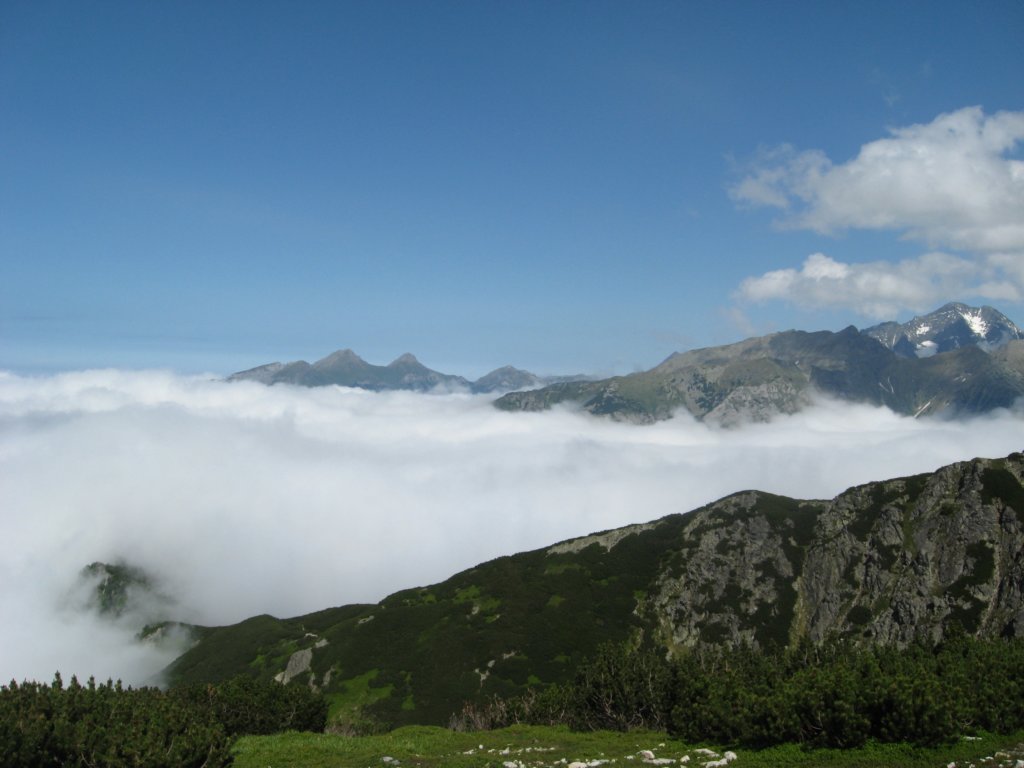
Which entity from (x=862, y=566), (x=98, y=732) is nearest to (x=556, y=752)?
(x=98, y=732)

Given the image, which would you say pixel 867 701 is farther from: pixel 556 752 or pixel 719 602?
pixel 719 602

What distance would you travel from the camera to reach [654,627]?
6801 inches

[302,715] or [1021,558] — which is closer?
[302,715]

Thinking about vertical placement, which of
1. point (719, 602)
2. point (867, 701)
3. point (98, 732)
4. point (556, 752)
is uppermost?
point (98, 732)

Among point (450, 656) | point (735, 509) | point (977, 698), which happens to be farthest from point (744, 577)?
point (977, 698)

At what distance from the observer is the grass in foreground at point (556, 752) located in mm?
28625

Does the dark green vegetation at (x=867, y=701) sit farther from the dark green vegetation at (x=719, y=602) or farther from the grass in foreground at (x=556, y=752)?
the dark green vegetation at (x=719, y=602)

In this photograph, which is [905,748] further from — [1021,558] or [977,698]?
[1021,558]

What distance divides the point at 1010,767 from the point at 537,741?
85.6ft

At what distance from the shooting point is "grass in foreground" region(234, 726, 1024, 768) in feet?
93.9

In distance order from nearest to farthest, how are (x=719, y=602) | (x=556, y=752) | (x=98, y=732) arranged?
(x=98, y=732), (x=556, y=752), (x=719, y=602)

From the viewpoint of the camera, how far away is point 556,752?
119 ft

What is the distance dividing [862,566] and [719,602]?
35.8m

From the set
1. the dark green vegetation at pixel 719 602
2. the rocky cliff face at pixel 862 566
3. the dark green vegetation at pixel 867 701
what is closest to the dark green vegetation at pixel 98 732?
the dark green vegetation at pixel 867 701
